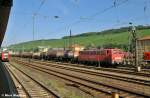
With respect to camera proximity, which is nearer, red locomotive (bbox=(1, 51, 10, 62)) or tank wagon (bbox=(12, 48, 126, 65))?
tank wagon (bbox=(12, 48, 126, 65))

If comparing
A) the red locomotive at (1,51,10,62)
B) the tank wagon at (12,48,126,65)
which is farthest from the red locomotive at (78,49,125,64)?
the red locomotive at (1,51,10,62)

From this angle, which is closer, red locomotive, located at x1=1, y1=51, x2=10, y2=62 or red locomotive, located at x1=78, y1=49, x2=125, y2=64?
red locomotive, located at x1=78, y1=49, x2=125, y2=64

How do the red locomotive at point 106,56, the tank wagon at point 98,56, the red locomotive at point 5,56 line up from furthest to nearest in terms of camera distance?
the red locomotive at point 5,56
the tank wagon at point 98,56
the red locomotive at point 106,56

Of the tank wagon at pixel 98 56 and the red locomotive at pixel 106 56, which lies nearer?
the red locomotive at pixel 106 56

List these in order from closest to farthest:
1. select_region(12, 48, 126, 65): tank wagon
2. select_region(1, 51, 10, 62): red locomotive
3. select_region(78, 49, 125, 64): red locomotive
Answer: select_region(78, 49, 125, 64): red locomotive, select_region(12, 48, 126, 65): tank wagon, select_region(1, 51, 10, 62): red locomotive

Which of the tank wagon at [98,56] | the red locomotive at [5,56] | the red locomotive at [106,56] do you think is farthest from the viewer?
the red locomotive at [5,56]

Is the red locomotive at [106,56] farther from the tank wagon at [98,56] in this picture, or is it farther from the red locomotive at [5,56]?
the red locomotive at [5,56]

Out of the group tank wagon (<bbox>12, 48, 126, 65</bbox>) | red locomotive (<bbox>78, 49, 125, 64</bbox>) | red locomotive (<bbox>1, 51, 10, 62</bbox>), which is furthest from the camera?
red locomotive (<bbox>1, 51, 10, 62</bbox>)

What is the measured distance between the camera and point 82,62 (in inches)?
2335

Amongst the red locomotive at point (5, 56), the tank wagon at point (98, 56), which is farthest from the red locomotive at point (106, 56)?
the red locomotive at point (5, 56)

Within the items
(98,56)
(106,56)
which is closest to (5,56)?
(98,56)

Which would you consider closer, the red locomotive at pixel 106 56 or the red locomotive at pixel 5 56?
the red locomotive at pixel 106 56

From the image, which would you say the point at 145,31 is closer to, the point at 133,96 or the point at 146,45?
the point at 146,45

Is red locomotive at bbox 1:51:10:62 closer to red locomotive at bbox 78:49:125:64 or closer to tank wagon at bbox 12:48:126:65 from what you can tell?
tank wagon at bbox 12:48:126:65
